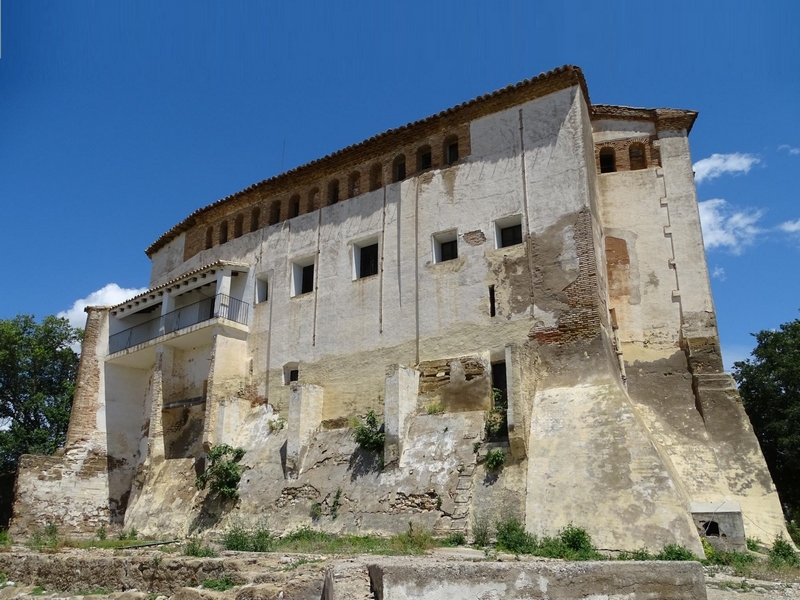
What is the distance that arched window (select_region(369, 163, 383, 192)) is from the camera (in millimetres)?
20922

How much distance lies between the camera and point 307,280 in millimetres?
21781

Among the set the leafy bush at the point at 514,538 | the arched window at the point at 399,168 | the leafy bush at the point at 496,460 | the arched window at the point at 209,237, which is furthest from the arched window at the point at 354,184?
the leafy bush at the point at 514,538

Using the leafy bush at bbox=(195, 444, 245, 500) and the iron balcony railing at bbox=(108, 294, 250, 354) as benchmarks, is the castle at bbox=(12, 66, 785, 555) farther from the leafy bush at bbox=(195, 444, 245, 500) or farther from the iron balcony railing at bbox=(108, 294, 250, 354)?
the leafy bush at bbox=(195, 444, 245, 500)

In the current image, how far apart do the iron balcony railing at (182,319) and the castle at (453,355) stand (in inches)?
4.0

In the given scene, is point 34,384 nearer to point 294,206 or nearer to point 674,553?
point 294,206

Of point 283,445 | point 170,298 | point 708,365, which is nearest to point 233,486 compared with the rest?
point 283,445

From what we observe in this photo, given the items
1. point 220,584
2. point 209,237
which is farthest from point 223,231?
point 220,584

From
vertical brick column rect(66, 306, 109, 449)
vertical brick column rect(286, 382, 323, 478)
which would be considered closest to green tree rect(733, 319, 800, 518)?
vertical brick column rect(286, 382, 323, 478)

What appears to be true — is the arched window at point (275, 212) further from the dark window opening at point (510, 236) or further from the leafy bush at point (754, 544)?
the leafy bush at point (754, 544)

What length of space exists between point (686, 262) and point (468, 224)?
582 cm

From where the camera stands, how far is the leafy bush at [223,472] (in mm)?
17837

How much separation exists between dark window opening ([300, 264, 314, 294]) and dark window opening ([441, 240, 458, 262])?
15.5ft

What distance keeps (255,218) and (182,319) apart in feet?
14.3

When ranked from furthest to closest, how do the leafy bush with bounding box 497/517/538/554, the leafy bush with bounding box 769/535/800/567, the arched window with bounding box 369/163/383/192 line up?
the arched window with bounding box 369/163/383/192 → the leafy bush with bounding box 497/517/538/554 → the leafy bush with bounding box 769/535/800/567
